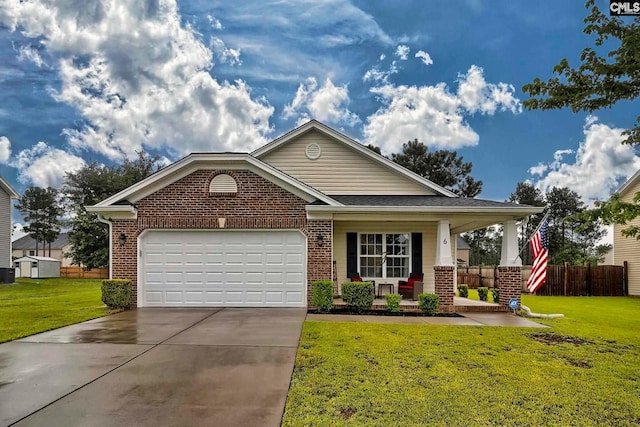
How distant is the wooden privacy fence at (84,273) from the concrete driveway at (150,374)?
1180 inches

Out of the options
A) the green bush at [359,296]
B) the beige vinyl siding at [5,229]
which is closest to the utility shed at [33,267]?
the beige vinyl siding at [5,229]

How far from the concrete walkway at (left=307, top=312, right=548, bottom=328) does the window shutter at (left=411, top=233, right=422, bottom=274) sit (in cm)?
263

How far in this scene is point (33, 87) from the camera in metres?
19.3

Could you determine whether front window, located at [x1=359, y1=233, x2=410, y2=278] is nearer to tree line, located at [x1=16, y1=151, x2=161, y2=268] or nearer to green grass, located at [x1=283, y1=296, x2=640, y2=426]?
green grass, located at [x1=283, y1=296, x2=640, y2=426]

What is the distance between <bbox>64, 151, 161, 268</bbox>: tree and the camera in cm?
3061

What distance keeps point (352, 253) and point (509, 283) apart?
4857 mm

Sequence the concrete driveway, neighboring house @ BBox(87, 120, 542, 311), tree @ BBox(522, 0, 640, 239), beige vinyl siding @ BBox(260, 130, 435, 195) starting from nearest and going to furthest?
the concrete driveway → tree @ BBox(522, 0, 640, 239) → neighboring house @ BBox(87, 120, 542, 311) → beige vinyl siding @ BBox(260, 130, 435, 195)

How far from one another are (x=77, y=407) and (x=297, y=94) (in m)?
18.3

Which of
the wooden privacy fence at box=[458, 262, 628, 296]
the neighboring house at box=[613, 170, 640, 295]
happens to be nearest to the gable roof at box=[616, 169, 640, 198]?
the neighboring house at box=[613, 170, 640, 295]

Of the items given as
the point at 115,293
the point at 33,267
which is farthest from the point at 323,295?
the point at 33,267

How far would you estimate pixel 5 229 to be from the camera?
76.1ft

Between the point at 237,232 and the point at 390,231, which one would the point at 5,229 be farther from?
the point at 390,231

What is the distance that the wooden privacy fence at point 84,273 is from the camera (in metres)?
34.3

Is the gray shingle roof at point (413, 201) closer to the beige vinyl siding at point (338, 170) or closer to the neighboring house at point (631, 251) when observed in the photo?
the beige vinyl siding at point (338, 170)
